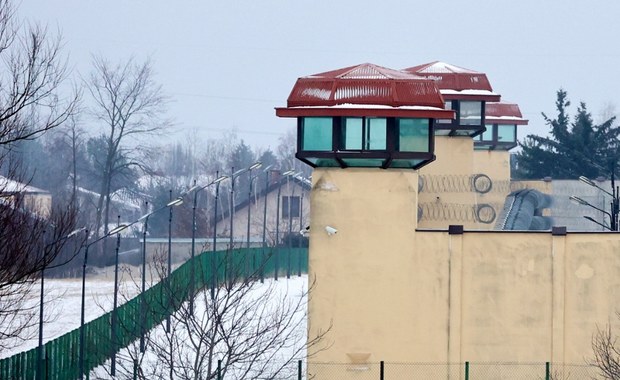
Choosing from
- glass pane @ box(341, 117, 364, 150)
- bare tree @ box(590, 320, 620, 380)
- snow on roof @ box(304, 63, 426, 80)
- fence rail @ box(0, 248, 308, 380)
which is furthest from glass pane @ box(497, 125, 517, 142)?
glass pane @ box(341, 117, 364, 150)

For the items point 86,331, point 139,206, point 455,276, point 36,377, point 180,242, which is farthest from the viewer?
point 139,206

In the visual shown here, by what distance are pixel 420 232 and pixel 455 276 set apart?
115 cm

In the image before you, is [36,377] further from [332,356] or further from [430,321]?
[430,321]

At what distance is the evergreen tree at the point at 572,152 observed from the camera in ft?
255

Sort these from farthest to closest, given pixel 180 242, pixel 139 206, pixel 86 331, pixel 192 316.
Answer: pixel 139 206, pixel 180 242, pixel 86 331, pixel 192 316

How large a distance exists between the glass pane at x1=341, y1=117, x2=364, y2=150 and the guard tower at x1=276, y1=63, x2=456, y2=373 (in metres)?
0.02

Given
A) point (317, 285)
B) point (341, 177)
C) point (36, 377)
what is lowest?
point (36, 377)

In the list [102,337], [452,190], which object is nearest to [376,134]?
[452,190]

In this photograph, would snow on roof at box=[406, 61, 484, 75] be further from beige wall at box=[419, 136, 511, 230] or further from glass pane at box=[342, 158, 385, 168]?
glass pane at box=[342, 158, 385, 168]

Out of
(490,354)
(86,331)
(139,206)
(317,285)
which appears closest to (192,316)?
(317,285)

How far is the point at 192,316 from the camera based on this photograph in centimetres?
2400

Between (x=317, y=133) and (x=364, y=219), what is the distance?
6.57 feet

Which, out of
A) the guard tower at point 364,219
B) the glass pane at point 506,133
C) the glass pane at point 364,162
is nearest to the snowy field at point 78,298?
the glass pane at point 506,133

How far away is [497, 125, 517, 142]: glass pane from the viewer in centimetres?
5847
